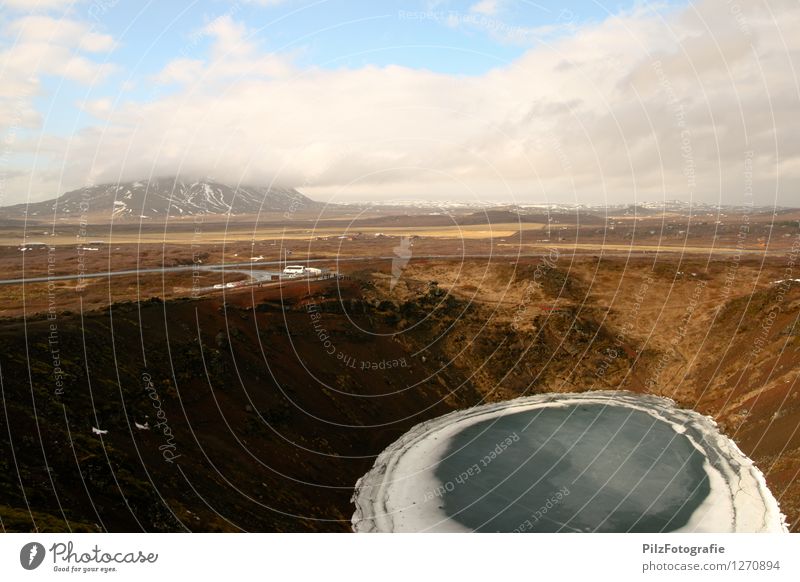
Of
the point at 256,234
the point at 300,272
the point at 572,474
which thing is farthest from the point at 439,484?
the point at 256,234

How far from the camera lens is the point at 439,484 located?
124ft

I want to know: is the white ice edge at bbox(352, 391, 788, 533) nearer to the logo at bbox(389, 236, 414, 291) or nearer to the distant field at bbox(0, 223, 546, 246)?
the logo at bbox(389, 236, 414, 291)

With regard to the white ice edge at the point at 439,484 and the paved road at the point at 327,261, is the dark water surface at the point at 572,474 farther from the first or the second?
the paved road at the point at 327,261

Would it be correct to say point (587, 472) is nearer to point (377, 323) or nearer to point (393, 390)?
point (393, 390)

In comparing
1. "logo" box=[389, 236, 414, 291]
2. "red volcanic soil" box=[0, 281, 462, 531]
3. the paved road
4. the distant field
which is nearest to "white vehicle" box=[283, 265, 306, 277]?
the paved road

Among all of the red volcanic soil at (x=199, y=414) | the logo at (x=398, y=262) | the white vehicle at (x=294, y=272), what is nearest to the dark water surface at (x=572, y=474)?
the red volcanic soil at (x=199, y=414)

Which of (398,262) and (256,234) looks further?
(256,234)

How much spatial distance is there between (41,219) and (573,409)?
17273 cm

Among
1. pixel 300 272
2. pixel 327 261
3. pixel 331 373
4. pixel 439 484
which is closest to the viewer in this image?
pixel 439 484

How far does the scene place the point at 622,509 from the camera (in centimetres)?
3506
